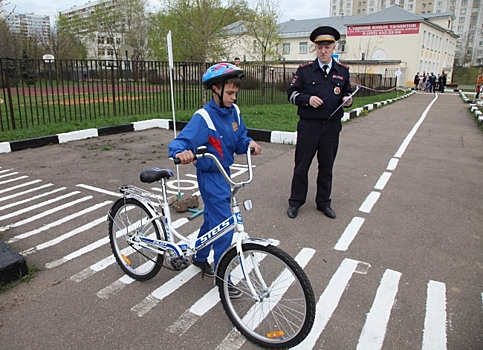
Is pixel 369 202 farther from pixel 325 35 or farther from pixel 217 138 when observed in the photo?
pixel 217 138

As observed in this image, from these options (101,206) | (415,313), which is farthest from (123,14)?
(415,313)

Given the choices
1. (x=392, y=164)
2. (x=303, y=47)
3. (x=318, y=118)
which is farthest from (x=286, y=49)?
(x=318, y=118)

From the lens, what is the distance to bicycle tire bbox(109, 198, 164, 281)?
3.12m

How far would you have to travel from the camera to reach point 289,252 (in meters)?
3.76

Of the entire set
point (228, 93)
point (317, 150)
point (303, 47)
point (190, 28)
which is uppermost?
point (303, 47)

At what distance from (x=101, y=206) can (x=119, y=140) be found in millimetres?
4446

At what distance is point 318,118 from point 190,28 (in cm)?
1084

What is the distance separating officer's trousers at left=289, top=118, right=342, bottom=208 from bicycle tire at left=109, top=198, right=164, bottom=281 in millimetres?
2087

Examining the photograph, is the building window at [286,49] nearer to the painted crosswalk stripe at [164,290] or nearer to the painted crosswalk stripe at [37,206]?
the painted crosswalk stripe at [37,206]

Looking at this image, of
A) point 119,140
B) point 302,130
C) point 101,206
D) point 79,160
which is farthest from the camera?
point 119,140

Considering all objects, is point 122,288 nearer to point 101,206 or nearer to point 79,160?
point 101,206

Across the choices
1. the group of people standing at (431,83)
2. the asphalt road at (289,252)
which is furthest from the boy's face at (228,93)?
the group of people standing at (431,83)

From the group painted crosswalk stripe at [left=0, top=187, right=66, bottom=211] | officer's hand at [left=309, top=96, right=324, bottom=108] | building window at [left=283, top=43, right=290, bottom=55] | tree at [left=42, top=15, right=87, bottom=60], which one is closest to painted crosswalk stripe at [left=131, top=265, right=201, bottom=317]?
officer's hand at [left=309, top=96, right=324, bottom=108]

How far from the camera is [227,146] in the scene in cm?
292
